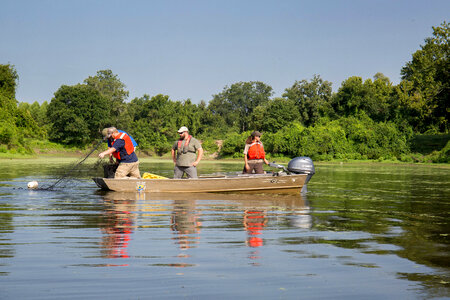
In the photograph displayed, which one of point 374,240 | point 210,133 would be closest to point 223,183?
point 374,240

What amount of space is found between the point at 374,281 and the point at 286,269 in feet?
3.04

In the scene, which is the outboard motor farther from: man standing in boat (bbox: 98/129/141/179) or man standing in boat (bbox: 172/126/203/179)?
man standing in boat (bbox: 98/129/141/179)

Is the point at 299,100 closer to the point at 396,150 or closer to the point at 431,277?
the point at 396,150

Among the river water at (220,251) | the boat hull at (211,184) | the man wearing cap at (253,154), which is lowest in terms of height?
the river water at (220,251)

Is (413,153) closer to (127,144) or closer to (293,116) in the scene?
(293,116)

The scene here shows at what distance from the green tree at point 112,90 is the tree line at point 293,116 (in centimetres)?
18

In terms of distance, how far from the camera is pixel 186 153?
48.1ft

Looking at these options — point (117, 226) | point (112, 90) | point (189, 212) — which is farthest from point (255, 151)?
point (112, 90)

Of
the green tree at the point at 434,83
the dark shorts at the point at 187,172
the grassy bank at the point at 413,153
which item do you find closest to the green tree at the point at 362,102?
the grassy bank at the point at 413,153

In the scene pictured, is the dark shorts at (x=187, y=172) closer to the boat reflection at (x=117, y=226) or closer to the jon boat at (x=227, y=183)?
the jon boat at (x=227, y=183)

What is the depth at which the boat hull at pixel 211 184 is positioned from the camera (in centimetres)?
1445

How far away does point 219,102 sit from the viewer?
4353 inches

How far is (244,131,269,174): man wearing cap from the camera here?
50.9 feet

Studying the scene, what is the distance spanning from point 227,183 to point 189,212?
414cm
